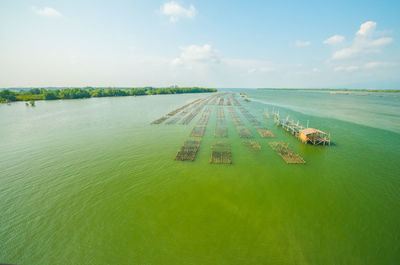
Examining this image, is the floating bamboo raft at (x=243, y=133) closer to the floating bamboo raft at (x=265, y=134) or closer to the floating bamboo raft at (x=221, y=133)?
the floating bamboo raft at (x=265, y=134)

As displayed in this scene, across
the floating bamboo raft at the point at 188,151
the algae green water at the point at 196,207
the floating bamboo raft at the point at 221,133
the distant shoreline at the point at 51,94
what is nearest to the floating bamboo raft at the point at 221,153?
the algae green water at the point at 196,207

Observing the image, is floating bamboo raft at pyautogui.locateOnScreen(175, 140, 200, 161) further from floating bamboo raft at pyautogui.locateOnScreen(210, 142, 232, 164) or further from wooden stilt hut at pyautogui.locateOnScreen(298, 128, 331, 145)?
wooden stilt hut at pyautogui.locateOnScreen(298, 128, 331, 145)

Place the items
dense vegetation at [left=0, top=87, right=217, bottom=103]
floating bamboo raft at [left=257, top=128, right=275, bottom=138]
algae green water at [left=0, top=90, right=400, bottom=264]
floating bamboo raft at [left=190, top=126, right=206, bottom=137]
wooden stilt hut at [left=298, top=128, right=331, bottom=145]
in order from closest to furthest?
algae green water at [left=0, top=90, right=400, bottom=264]
wooden stilt hut at [left=298, top=128, right=331, bottom=145]
floating bamboo raft at [left=257, top=128, right=275, bottom=138]
floating bamboo raft at [left=190, top=126, right=206, bottom=137]
dense vegetation at [left=0, top=87, right=217, bottom=103]

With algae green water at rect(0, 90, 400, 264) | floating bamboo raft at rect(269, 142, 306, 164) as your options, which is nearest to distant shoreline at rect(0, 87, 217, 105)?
algae green water at rect(0, 90, 400, 264)

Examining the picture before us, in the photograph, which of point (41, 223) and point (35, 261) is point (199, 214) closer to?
point (35, 261)

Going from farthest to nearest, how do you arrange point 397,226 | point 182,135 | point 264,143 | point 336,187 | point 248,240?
point 182,135 < point 264,143 < point 336,187 < point 397,226 < point 248,240

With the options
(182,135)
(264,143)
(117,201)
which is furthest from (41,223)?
(264,143)

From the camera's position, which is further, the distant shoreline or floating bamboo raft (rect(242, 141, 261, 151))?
the distant shoreline

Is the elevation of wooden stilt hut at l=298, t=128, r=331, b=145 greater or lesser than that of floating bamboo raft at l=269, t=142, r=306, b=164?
greater
